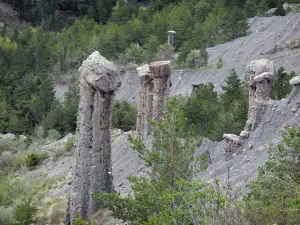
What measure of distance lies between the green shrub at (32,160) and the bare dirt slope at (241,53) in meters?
13.4

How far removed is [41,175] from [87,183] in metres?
13.9

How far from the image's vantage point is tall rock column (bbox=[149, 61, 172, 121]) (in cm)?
1964

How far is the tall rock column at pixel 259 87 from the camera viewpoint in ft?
67.5

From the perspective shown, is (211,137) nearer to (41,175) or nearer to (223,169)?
(223,169)

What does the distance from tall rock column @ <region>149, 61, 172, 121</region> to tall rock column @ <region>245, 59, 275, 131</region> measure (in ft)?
11.8

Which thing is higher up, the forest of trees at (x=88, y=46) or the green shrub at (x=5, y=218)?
the forest of trees at (x=88, y=46)

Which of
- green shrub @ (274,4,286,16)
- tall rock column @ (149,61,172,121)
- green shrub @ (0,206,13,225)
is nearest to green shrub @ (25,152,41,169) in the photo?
tall rock column @ (149,61,172,121)

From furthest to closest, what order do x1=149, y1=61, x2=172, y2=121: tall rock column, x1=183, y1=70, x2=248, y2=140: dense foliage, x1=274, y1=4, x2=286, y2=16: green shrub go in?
x1=274, y1=4, x2=286, y2=16: green shrub < x1=183, y1=70, x2=248, y2=140: dense foliage < x1=149, y1=61, x2=172, y2=121: tall rock column

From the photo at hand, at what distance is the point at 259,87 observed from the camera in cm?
2091

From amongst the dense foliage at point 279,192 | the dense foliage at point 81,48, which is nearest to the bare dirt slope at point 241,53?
the dense foliage at point 81,48

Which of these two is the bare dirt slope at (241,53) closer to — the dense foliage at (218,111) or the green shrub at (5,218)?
the dense foliage at (218,111)

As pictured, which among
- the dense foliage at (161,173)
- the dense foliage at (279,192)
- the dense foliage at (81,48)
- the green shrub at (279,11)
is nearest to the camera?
the dense foliage at (279,192)

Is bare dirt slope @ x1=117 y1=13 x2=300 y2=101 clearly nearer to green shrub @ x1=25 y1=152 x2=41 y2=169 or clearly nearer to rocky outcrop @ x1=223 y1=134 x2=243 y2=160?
green shrub @ x1=25 y1=152 x2=41 y2=169

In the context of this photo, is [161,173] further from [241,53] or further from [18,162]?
[241,53]
